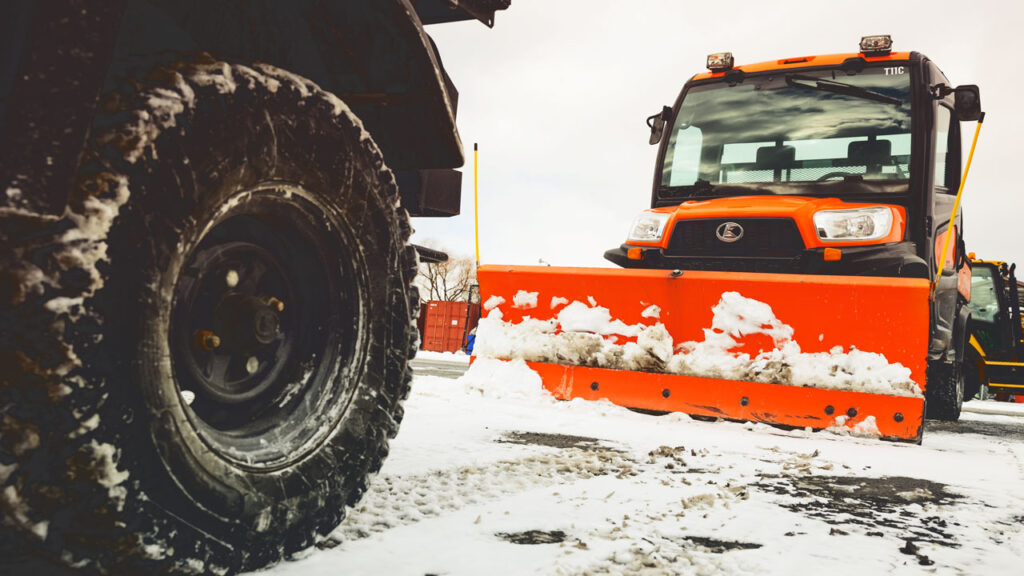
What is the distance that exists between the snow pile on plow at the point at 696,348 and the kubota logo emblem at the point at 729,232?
62 cm

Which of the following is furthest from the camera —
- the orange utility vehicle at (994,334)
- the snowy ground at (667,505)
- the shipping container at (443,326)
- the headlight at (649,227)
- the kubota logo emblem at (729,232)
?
the shipping container at (443,326)

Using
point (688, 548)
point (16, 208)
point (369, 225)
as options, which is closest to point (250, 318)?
point (369, 225)

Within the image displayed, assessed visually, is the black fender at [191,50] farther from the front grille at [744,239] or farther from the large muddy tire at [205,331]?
the front grille at [744,239]

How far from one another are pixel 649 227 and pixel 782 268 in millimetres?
1149

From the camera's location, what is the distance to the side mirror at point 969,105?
5.48 meters

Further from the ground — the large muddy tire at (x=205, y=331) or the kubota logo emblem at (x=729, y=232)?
the kubota logo emblem at (x=729, y=232)

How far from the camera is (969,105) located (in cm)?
549

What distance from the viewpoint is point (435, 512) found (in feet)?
7.86

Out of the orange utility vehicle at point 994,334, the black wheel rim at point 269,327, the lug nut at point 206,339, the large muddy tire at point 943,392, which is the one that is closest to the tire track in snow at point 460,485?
the black wheel rim at point 269,327

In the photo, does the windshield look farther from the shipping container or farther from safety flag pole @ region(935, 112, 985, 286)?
the shipping container

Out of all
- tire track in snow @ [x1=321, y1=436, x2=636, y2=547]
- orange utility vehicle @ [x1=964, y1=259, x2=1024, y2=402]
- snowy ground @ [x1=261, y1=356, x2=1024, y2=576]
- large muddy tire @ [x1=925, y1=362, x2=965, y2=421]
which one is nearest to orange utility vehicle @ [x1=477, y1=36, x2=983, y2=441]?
snowy ground @ [x1=261, y1=356, x2=1024, y2=576]

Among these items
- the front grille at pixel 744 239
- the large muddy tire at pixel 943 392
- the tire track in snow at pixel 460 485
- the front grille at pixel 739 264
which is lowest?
the tire track in snow at pixel 460 485

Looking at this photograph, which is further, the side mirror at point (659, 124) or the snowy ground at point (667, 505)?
the side mirror at point (659, 124)

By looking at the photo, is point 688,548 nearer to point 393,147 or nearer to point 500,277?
point 393,147
